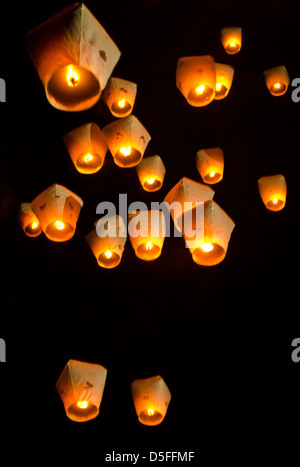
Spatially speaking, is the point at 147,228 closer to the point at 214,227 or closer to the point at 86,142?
the point at 214,227

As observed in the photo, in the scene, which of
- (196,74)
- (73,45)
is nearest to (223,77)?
(196,74)

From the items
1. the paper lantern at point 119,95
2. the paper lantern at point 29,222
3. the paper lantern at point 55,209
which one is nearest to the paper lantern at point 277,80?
the paper lantern at point 119,95

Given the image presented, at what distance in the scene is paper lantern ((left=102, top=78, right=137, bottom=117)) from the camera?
360 cm

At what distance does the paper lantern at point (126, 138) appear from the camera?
336 cm

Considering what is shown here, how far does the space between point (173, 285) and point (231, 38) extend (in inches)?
104

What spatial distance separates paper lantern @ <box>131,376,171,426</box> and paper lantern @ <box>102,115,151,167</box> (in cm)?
175

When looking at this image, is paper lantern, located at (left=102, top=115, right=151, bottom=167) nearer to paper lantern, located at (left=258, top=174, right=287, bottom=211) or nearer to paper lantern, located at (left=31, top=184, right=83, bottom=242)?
paper lantern, located at (left=31, top=184, right=83, bottom=242)

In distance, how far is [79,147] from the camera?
3.34 meters

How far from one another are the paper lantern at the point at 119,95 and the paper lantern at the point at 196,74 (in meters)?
0.52

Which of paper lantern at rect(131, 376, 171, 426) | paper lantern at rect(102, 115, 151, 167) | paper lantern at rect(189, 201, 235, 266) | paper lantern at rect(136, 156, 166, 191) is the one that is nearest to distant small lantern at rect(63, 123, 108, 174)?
paper lantern at rect(102, 115, 151, 167)

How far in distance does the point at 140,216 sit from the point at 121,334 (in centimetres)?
173

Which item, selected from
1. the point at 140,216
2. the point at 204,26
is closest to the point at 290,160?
the point at 204,26

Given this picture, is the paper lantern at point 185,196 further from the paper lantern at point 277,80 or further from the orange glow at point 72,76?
the paper lantern at point 277,80
